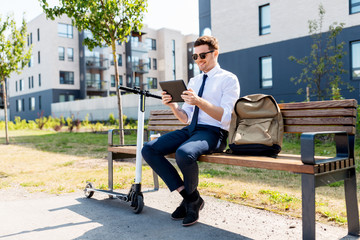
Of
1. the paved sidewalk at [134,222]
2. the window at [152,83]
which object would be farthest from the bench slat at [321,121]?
the window at [152,83]

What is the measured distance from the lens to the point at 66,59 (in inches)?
1532

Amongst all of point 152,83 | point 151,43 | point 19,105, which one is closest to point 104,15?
point 152,83

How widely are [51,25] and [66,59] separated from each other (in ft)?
12.5

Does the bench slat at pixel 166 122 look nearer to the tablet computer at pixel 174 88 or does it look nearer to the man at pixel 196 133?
the man at pixel 196 133

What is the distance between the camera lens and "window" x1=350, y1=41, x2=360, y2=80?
15.8m

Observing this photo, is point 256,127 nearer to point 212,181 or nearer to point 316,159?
point 316,159

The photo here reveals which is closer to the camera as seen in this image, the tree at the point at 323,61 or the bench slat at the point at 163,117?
the bench slat at the point at 163,117

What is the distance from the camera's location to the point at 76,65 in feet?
130

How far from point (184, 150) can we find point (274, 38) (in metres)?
16.8

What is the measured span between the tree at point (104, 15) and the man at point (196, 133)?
14.3 feet

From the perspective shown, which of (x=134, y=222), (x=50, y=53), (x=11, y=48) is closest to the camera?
(x=134, y=222)

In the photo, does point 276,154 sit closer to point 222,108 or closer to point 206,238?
point 222,108

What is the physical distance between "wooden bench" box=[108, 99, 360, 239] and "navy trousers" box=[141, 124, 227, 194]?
0.54 ft

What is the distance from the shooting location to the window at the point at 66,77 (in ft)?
129
